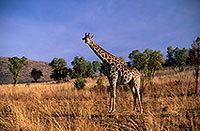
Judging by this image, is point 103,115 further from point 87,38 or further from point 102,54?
point 87,38

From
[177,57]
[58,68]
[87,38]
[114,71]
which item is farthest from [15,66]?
[177,57]

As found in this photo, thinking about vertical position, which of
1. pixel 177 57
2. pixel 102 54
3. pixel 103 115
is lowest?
pixel 103 115

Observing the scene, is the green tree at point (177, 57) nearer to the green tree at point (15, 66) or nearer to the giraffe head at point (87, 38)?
the giraffe head at point (87, 38)

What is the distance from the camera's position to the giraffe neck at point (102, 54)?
474 cm

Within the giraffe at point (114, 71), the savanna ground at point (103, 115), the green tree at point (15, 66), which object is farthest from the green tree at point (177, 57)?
the green tree at point (15, 66)

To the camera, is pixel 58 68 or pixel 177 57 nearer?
pixel 177 57

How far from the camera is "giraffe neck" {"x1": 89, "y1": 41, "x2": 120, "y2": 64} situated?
15.5ft

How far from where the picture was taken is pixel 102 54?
482 centimetres

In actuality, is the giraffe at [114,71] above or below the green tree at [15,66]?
below

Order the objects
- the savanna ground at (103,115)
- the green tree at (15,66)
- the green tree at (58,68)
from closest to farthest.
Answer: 1. the savanna ground at (103,115)
2. the green tree at (15,66)
3. the green tree at (58,68)

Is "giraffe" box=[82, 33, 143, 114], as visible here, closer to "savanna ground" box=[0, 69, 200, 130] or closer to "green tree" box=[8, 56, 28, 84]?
"savanna ground" box=[0, 69, 200, 130]

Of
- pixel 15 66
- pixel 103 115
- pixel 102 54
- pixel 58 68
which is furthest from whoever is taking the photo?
pixel 58 68

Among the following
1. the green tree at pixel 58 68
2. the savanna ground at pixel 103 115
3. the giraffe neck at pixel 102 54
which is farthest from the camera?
the green tree at pixel 58 68

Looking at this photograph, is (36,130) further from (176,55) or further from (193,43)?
(176,55)
